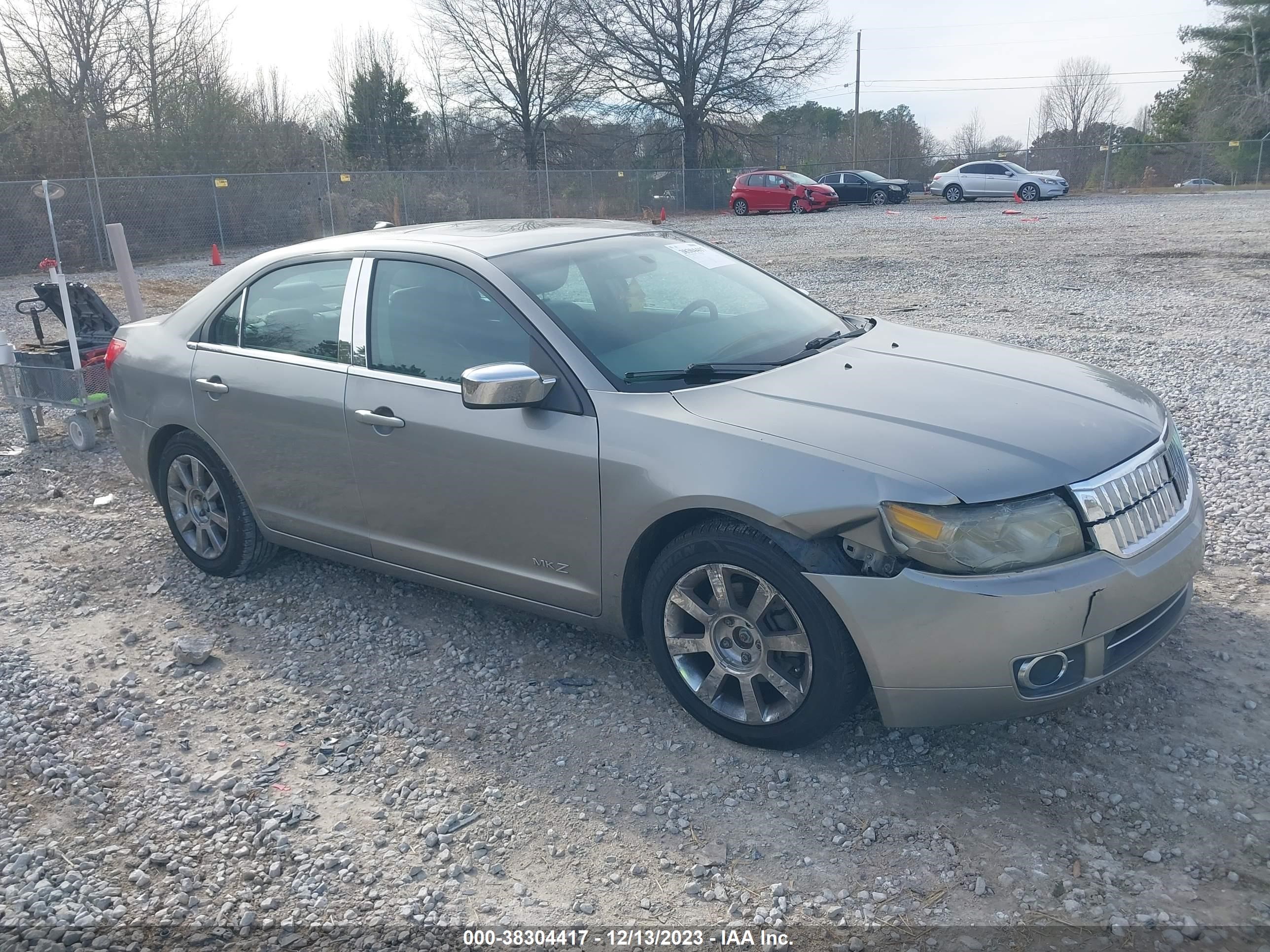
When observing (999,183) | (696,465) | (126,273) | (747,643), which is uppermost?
(999,183)

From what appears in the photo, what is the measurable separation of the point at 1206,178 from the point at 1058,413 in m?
50.2

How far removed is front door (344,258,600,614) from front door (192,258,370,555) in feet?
0.49

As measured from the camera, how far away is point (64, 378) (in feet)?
24.5

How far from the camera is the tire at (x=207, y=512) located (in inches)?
198

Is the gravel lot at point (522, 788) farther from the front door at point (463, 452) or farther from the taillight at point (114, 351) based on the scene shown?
the taillight at point (114, 351)

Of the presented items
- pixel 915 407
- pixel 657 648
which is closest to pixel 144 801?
pixel 657 648

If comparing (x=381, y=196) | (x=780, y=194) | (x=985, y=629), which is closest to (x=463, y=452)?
(x=985, y=629)

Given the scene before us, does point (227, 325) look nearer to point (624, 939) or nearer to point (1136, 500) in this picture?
point (624, 939)

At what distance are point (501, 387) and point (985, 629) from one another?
1778mm

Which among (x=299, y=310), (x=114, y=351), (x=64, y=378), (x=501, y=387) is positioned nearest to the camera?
(x=501, y=387)

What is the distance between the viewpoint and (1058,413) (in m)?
3.48

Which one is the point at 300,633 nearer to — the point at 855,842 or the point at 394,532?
the point at 394,532

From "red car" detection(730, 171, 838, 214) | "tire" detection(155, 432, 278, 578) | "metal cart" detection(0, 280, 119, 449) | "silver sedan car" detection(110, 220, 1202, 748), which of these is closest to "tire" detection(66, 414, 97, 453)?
"metal cart" detection(0, 280, 119, 449)

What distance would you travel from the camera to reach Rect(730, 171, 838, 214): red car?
1364 inches
